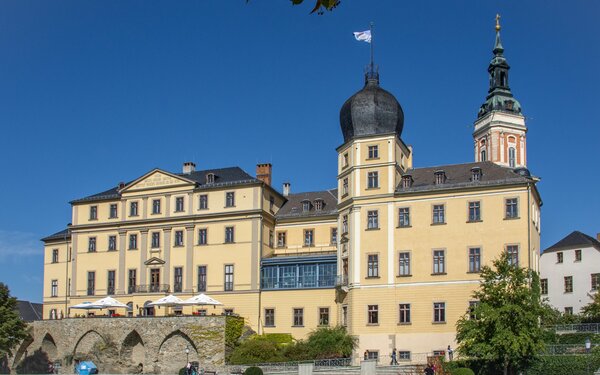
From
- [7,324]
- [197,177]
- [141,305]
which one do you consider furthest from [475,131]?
[7,324]

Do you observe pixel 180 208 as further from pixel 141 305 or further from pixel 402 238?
pixel 402 238

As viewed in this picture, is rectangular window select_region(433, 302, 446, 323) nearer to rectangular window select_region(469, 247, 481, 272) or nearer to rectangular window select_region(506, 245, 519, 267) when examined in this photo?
rectangular window select_region(469, 247, 481, 272)

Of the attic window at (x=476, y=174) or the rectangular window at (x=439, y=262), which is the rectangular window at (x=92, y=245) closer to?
the rectangular window at (x=439, y=262)

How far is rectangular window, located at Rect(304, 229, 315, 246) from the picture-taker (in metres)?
59.3

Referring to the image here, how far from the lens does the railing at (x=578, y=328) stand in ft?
152

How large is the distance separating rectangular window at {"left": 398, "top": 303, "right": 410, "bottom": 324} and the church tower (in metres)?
44.3

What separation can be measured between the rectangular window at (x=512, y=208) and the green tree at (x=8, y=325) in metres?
32.9

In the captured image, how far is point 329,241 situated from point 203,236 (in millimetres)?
9034

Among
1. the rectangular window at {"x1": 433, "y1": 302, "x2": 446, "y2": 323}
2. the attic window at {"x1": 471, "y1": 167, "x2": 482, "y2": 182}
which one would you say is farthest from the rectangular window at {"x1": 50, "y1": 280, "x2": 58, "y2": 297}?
the attic window at {"x1": 471, "y1": 167, "x2": 482, "y2": 182}

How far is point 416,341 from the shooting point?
49250mm

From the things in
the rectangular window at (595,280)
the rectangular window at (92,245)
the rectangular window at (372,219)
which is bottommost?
the rectangular window at (595,280)

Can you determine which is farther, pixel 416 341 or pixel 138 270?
pixel 138 270

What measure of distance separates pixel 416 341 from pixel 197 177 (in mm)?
22061

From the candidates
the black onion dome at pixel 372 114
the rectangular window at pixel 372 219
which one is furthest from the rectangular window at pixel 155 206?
the rectangular window at pixel 372 219
